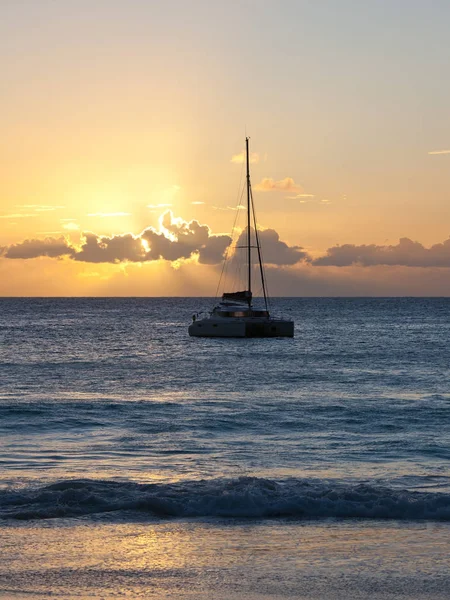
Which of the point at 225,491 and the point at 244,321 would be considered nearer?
the point at 225,491

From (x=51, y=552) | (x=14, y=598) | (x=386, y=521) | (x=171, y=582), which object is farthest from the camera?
(x=386, y=521)

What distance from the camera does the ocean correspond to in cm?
1162

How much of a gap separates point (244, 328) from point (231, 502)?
213 ft

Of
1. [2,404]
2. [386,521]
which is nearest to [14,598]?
[386,521]

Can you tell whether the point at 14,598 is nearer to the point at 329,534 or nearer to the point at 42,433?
the point at 329,534

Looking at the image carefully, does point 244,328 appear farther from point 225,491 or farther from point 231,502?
point 231,502

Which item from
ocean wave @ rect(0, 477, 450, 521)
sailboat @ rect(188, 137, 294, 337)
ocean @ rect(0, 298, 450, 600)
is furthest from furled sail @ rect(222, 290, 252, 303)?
ocean wave @ rect(0, 477, 450, 521)

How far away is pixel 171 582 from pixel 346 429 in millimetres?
17147

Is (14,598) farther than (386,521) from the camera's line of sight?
No

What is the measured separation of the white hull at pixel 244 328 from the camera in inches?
3177

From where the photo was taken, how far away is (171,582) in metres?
11.4

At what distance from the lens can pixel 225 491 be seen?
16125 mm

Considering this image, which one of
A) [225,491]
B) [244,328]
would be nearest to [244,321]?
[244,328]

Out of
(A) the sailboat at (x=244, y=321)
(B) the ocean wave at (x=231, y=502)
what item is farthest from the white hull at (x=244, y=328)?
(B) the ocean wave at (x=231, y=502)
